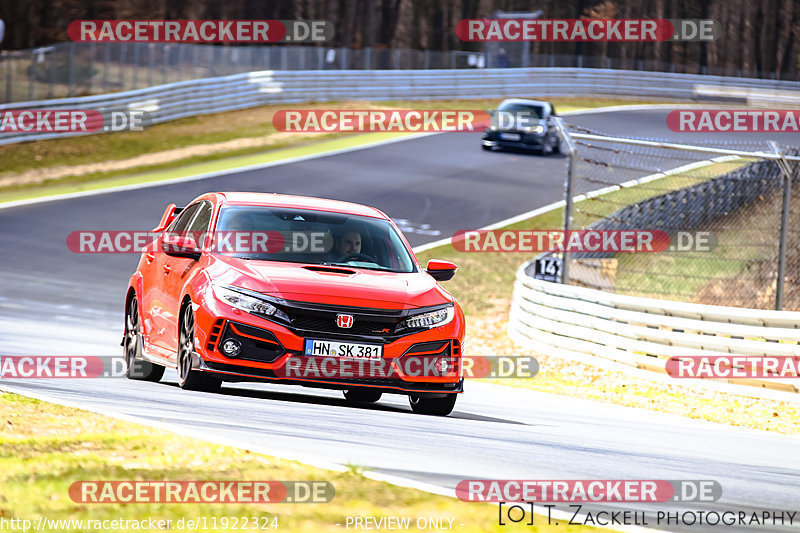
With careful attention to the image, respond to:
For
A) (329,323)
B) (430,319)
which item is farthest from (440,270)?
(329,323)

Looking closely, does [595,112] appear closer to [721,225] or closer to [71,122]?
[71,122]

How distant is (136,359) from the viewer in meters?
10.7

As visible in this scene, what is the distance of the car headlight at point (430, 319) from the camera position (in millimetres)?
8883

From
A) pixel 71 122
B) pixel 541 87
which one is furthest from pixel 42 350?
pixel 541 87

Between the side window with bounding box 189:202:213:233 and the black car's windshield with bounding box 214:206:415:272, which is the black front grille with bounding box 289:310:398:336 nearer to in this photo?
the black car's windshield with bounding box 214:206:415:272

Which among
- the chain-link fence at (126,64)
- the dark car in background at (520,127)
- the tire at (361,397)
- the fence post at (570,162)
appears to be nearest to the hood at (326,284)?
the tire at (361,397)

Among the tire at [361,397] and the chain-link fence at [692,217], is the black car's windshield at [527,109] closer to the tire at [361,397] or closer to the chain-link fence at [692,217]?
the chain-link fence at [692,217]

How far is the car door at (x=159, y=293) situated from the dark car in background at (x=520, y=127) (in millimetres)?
25262

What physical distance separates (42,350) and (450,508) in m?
7.98

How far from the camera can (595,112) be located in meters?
46.1

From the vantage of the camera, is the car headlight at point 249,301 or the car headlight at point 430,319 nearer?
the car headlight at point 249,301

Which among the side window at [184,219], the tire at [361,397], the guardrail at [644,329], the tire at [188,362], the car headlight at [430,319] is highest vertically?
the side window at [184,219]

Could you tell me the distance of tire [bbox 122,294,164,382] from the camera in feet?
35.0

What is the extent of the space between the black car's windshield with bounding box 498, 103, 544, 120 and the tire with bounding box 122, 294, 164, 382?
25486mm
